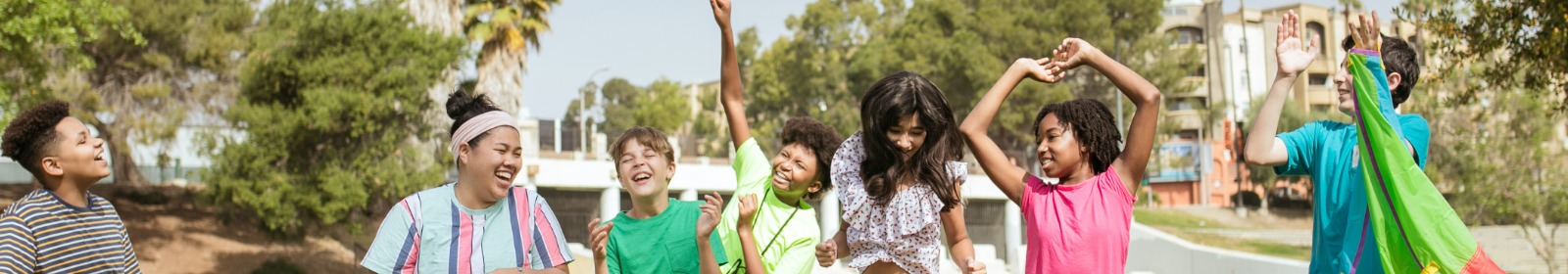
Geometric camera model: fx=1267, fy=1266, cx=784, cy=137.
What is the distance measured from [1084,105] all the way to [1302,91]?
59.0 m

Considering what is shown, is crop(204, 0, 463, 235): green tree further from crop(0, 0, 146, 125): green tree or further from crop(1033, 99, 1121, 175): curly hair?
crop(1033, 99, 1121, 175): curly hair

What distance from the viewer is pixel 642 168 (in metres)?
4.73

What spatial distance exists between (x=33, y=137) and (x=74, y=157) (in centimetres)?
17

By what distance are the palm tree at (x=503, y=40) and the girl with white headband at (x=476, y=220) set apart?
772 inches

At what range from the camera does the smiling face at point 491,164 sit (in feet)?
13.0

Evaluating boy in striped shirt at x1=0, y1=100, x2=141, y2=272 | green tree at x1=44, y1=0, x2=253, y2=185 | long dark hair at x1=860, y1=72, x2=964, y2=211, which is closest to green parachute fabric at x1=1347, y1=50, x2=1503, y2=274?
long dark hair at x1=860, y1=72, x2=964, y2=211

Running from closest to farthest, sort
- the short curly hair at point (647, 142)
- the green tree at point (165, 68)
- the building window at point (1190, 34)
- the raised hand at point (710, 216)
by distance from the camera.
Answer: the raised hand at point (710, 216) → the short curly hair at point (647, 142) → the green tree at point (165, 68) → the building window at point (1190, 34)

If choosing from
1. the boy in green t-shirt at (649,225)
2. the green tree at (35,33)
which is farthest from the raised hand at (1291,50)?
the green tree at (35,33)

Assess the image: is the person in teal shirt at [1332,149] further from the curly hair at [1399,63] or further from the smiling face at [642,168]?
the smiling face at [642,168]

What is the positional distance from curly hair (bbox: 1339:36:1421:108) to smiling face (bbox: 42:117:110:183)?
4.51 m

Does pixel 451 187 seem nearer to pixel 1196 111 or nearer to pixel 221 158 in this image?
pixel 221 158

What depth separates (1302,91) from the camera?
192ft

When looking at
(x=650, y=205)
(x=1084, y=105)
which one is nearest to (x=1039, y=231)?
(x=1084, y=105)

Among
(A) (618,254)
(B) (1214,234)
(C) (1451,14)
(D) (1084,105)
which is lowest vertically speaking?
(B) (1214,234)
